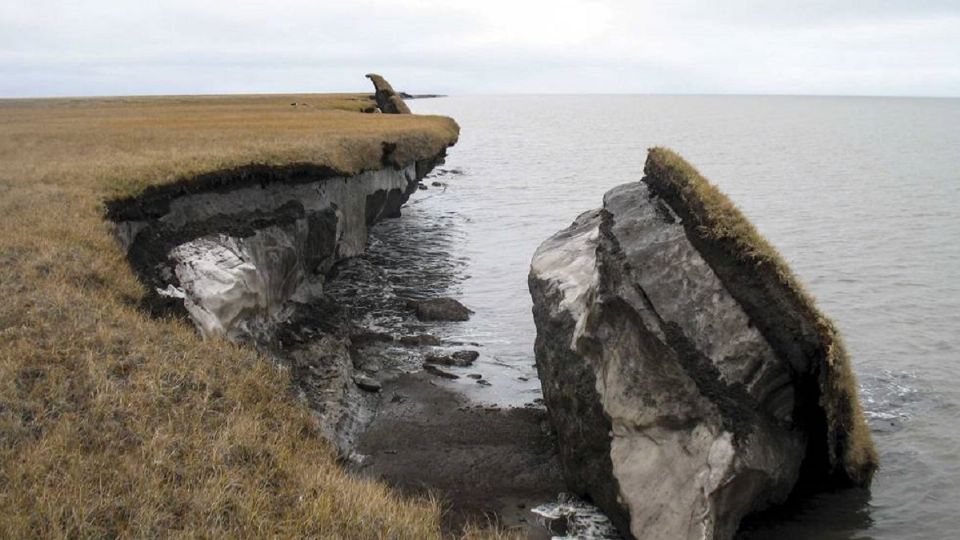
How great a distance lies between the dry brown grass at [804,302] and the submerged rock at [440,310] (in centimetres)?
1134

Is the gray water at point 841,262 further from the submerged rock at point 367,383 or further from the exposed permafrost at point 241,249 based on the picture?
the exposed permafrost at point 241,249

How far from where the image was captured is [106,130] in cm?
3362

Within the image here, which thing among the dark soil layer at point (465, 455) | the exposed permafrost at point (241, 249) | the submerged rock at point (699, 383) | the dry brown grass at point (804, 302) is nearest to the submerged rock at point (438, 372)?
the dark soil layer at point (465, 455)

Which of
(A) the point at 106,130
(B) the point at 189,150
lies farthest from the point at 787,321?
(A) the point at 106,130

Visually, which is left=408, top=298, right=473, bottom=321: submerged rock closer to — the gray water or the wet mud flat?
the wet mud flat

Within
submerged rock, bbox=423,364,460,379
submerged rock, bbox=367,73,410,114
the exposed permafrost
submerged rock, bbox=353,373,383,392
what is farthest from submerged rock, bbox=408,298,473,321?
submerged rock, bbox=367,73,410,114

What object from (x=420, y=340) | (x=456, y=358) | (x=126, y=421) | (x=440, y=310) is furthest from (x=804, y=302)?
(x=440, y=310)

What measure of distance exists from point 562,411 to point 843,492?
521cm

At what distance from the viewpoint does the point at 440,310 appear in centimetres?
2569

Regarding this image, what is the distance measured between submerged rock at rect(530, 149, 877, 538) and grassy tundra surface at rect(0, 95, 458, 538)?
3484mm

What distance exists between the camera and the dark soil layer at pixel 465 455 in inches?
541

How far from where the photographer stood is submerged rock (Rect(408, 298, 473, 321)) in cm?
2538

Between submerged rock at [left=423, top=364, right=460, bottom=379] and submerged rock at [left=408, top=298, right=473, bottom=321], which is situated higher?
submerged rock at [left=408, top=298, right=473, bottom=321]

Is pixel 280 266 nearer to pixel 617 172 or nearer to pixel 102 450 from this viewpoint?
pixel 102 450
